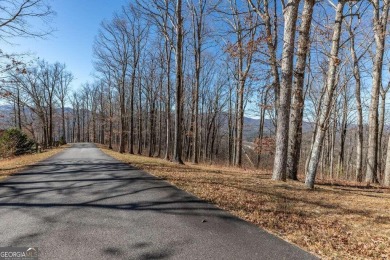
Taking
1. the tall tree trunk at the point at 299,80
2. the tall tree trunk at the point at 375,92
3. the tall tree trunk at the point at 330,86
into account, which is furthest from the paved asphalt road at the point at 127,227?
the tall tree trunk at the point at 375,92

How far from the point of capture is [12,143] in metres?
20.0

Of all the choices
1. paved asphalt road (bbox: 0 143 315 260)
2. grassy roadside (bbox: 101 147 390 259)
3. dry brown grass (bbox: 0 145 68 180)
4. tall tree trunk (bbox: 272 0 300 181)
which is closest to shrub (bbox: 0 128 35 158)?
dry brown grass (bbox: 0 145 68 180)

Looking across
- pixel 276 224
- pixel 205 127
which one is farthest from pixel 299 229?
pixel 205 127

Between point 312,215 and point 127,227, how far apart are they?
3.54 meters

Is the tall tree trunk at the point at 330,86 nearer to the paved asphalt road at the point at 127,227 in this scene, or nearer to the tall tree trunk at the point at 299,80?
the tall tree trunk at the point at 299,80

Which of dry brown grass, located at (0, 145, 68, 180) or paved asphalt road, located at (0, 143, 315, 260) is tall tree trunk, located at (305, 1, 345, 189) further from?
dry brown grass, located at (0, 145, 68, 180)

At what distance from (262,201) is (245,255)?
108 inches

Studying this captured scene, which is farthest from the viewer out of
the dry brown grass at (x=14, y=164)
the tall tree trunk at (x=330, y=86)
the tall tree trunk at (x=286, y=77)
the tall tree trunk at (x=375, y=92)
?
the tall tree trunk at (x=375, y=92)

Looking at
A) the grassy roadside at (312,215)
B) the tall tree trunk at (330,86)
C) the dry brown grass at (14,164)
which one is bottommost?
the dry brown grass at (14,164)

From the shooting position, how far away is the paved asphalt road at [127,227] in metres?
3.34

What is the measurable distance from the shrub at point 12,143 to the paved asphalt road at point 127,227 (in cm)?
1592

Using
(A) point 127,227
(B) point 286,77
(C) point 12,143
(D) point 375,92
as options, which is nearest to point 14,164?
(C) point 12,143

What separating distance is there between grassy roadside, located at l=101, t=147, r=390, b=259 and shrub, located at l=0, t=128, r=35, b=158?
1789cm

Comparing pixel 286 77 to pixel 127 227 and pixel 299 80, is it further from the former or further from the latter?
pixel 127 227
